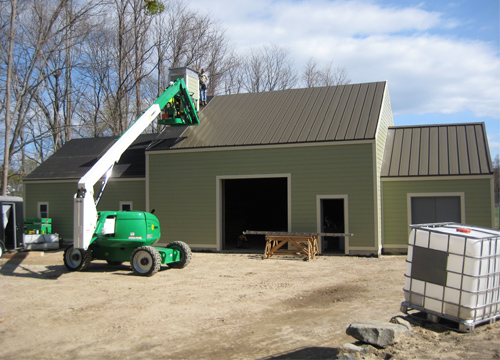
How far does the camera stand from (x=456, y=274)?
6613mm

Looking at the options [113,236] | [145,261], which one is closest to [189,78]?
[113,236]

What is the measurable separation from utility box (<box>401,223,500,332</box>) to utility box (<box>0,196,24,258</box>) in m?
15.4

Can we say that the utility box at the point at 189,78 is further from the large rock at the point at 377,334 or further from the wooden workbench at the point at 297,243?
the large rock at the point at 377,334

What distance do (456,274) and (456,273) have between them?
15mm

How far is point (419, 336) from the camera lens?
6496 millimetres

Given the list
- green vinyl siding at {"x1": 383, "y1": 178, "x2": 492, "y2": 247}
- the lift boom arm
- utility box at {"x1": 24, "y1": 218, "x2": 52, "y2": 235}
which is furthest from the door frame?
utility box at {"x1": 24, "y1": 218, "x2": 52, "y2": 235}

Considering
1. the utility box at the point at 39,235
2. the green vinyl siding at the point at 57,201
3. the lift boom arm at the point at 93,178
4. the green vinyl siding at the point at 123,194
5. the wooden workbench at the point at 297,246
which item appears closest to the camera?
the lift boom arm at the point at 93,178

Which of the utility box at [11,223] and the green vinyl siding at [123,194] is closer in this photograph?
the utility box at [11,223]

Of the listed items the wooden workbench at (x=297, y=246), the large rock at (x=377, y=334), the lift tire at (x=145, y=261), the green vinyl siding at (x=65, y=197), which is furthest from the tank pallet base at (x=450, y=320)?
the green vinyl siding at (x=65, y=197)

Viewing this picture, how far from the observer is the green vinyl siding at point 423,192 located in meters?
16.8

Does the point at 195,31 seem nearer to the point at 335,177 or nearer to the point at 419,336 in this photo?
the point at 335,177

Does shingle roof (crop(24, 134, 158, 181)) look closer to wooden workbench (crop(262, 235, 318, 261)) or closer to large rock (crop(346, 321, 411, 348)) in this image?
wooden workbench (crop(262, 235, 318, 261))

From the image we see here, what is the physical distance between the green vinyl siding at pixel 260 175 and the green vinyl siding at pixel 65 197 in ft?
5.07

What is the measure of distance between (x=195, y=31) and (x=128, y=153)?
15393 millimetres
